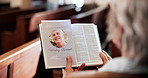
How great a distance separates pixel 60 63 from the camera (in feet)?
4.64

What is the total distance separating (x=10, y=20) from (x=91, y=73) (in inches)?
149

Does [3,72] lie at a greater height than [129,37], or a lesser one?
lesser

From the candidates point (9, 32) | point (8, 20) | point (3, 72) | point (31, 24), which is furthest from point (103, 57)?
point (8, 20)

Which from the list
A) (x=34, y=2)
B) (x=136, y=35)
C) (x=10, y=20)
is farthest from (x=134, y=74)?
(x=34, y=2)

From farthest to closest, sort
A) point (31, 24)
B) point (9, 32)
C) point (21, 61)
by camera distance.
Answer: point (9, 32) → point (31, 24) → point (21, 61)

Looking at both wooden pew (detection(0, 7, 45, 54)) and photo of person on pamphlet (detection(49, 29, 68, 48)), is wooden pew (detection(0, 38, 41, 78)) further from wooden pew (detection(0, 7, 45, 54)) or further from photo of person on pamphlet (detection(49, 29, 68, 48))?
wooden pew (detection(0, 7, 45, 54))

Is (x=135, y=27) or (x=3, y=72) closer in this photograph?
(x=135, y=27)

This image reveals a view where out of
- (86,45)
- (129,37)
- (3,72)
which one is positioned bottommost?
(3,72)

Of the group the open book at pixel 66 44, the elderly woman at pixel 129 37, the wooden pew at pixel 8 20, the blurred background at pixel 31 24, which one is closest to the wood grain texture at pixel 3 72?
the open book at pixel 66 44

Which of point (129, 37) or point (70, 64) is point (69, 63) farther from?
point (129, 37)

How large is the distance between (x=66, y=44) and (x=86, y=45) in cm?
15

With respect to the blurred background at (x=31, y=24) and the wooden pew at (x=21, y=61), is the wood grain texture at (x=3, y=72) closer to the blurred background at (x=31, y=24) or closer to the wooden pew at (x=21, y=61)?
the wooden pew at (x=21, y=61)

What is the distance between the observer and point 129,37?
0.75 m

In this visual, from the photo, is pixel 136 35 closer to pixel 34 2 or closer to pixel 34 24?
pixel 34 24
